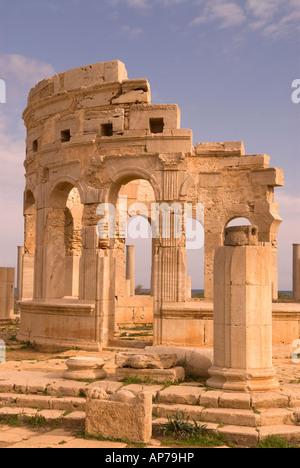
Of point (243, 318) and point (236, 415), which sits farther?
point (243, 318)

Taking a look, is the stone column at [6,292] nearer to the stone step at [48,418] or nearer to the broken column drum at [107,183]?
the broken column drum at [107,183]

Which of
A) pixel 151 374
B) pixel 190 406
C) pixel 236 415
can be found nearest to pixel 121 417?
pixel 190 406

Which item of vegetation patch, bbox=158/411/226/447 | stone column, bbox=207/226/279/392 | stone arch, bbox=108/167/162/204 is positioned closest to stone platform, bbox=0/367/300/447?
vegetation patch, bbox=158/411/226/447

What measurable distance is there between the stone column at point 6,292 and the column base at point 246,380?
14690 millimetres

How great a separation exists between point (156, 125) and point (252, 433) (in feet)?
30.8

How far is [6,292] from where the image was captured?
21.6 m

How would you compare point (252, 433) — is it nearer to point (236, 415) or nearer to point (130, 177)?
point (236, 415)

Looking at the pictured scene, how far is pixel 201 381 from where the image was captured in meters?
9.02

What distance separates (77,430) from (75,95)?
10145mm

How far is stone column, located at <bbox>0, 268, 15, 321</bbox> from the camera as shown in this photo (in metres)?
21.4

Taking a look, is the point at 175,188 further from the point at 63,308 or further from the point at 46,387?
the point at 46,387

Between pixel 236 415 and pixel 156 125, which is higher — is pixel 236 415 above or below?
below

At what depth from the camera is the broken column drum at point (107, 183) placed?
44.9 feet
